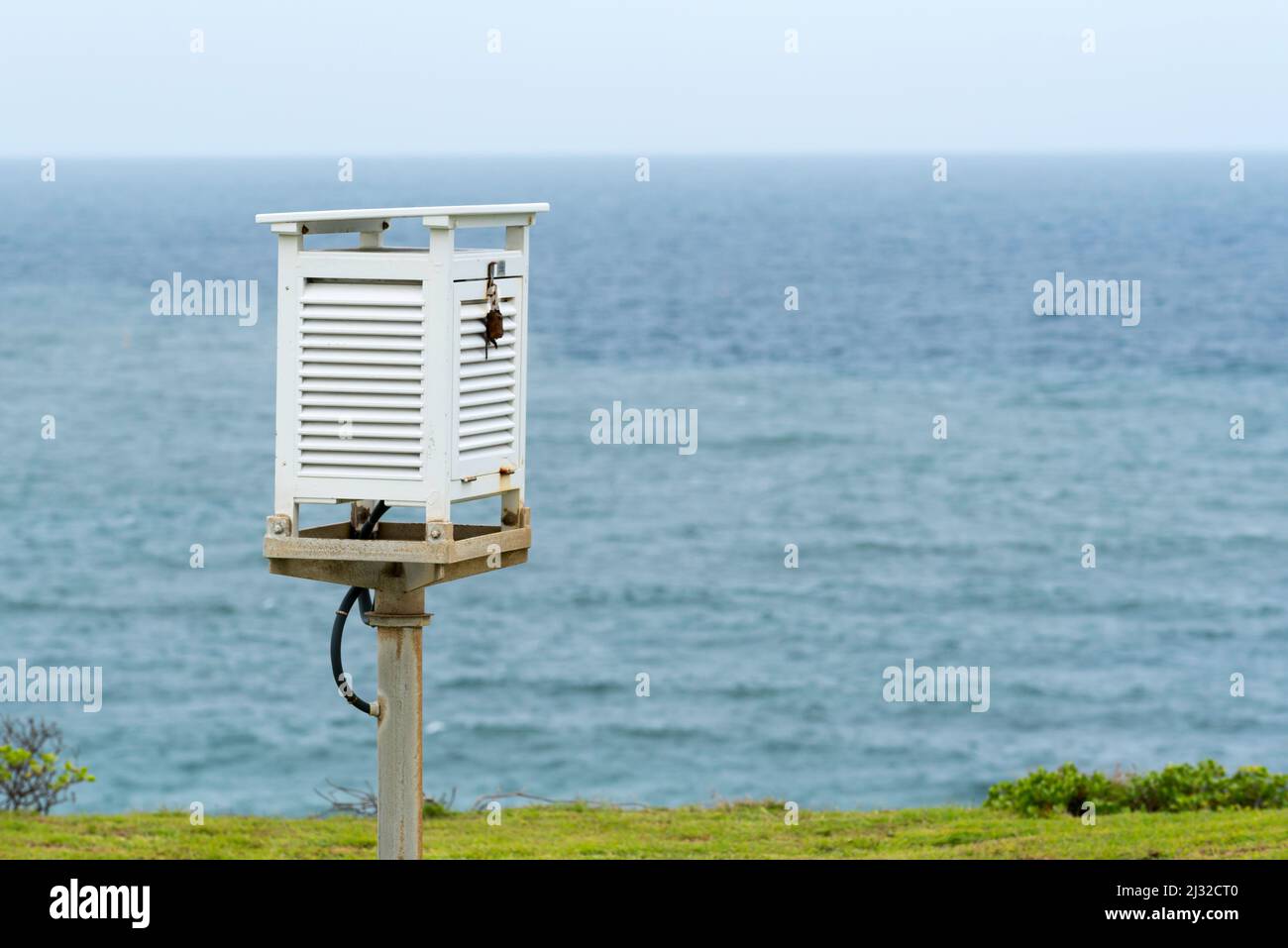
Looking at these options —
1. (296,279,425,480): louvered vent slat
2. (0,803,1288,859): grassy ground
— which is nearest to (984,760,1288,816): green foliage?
(0,803,1288,859): grassy ground

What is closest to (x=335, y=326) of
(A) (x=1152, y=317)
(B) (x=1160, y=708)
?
(B) (x=1160, y=708)

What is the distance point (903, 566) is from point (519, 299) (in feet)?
143

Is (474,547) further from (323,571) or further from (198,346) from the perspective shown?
(198,346)

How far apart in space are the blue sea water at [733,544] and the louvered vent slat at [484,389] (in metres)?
6.40

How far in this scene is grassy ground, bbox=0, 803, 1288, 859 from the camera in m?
9.10

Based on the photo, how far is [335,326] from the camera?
239 inches

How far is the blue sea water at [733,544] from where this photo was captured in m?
33.6

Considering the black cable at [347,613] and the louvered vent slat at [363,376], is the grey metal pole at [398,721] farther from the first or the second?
the louvered vent slat at [363,376]

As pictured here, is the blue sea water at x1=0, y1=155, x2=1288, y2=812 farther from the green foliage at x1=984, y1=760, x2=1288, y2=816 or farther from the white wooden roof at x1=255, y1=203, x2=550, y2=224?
the white wooden roof at x1=255, y1=203, x2=550, y2=224

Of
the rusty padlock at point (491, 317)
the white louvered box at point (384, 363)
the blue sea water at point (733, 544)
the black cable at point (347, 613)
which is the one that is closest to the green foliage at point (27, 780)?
the blue sea water at point (733, 544)

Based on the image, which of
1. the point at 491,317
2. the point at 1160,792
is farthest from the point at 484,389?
the point at 1160,792

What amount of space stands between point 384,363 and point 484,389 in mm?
382

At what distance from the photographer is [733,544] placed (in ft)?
166

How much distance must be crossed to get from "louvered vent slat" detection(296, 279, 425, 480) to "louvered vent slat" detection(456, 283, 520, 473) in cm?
16
